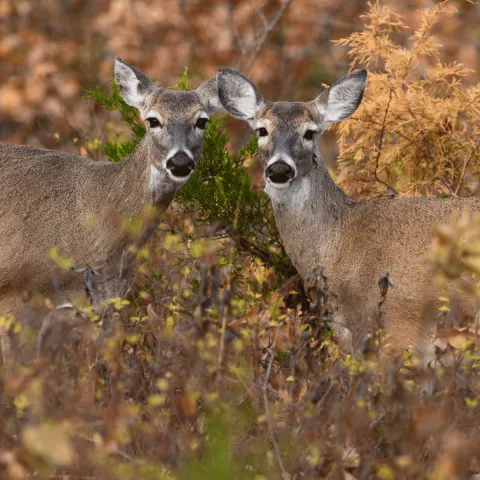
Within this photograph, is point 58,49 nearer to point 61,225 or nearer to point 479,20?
point 479,20

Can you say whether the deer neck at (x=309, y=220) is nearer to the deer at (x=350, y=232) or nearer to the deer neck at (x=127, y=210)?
the deer at (x=350, y=232)

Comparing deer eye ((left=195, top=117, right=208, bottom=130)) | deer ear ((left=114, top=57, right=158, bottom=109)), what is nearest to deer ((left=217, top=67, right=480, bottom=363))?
deer eye ((left=195, top=117, right=208, bottom=130))

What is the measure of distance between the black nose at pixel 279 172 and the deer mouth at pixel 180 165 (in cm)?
64

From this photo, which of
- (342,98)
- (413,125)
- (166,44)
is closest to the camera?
(342,98)

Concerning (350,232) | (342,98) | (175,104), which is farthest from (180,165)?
(342,98)

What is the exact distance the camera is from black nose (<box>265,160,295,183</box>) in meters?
6.54

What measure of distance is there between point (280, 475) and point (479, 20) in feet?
48.5

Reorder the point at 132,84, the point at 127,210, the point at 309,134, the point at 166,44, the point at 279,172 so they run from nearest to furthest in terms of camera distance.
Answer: the point at 279,172, the point at 309,134, the point at 127,210, the point at 132,84, the point at 166,44

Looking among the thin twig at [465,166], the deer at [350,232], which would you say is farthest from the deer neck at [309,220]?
the thin twig at [465,166]

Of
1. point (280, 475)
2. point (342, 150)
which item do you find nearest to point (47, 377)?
point (280, 475)

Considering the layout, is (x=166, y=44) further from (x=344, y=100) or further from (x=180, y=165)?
(x=180, y=165)

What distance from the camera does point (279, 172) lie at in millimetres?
6539

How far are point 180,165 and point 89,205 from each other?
2.88 ft

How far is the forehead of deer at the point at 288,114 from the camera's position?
6.92m
